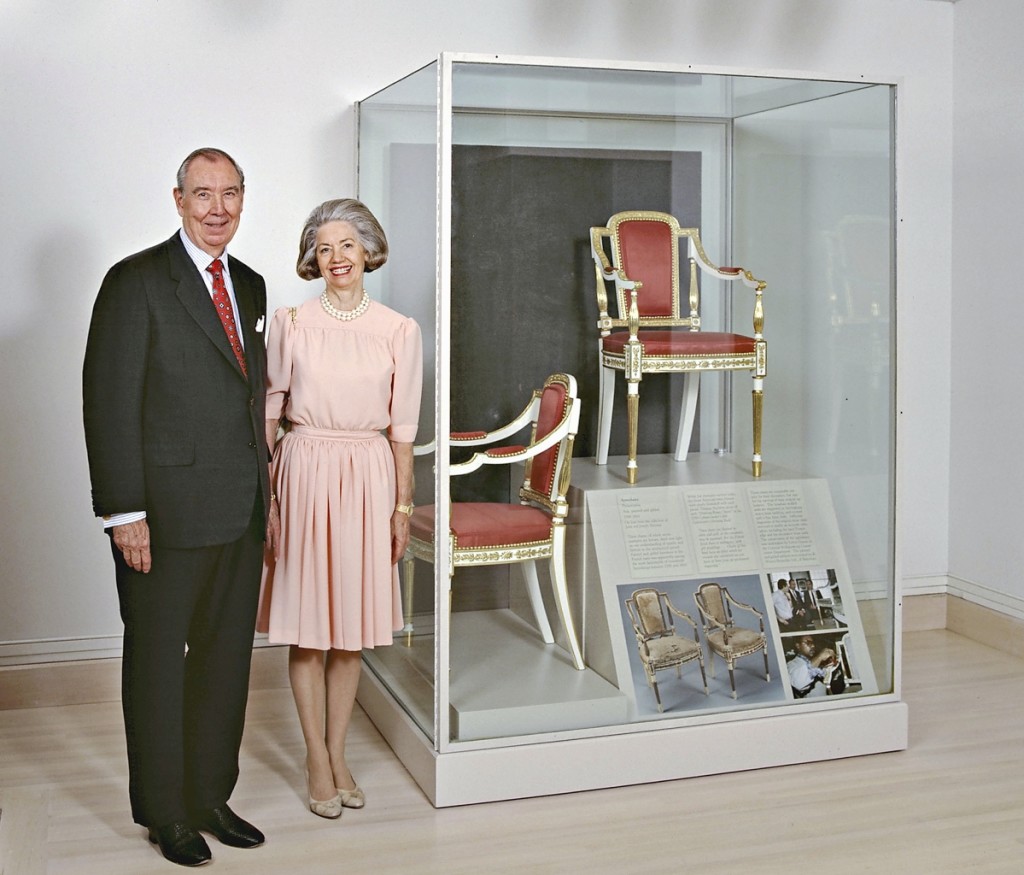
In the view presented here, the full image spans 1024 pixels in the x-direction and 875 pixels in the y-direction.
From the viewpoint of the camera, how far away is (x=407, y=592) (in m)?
3.67

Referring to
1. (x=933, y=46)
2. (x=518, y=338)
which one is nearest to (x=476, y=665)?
(x=518, y=338)

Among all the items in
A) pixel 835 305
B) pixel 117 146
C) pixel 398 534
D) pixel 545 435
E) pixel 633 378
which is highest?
pixel 117 146

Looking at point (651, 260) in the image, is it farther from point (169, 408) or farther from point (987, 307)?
point (987, 307)

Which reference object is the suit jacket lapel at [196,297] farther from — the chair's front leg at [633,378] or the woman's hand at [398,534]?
the chair's front leg at [633,378]

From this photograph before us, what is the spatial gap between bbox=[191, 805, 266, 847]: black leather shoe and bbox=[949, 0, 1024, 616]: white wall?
337 cm

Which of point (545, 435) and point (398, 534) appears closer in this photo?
point (398, 534)

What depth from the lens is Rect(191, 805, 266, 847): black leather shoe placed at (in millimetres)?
3234

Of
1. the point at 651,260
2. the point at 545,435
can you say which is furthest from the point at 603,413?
the point at 651,260

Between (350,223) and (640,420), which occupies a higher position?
(350,223)

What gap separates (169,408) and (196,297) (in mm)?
289

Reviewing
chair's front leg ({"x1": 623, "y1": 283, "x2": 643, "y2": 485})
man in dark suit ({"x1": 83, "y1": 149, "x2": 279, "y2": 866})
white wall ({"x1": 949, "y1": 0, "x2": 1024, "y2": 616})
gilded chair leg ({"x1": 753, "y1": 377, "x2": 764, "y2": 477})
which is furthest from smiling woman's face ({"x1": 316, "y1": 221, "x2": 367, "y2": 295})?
white wall ({"x1": 949, "y1": 0, "x2": 1024, "y2": 616})

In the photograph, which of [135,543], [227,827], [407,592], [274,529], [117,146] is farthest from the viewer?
[117,146]

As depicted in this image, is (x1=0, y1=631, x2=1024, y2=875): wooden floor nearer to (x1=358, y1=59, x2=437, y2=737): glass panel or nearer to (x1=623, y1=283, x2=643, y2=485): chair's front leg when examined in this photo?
(x1=358, y1=59, x2=437, y2=737): glass panel

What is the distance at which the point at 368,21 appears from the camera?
4.56 meters
